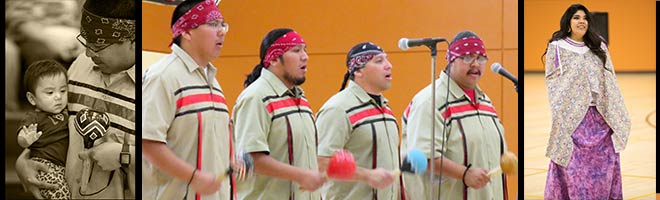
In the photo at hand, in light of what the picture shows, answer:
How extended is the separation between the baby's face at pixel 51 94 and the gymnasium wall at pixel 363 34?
0.35 m

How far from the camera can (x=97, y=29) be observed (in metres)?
5.03

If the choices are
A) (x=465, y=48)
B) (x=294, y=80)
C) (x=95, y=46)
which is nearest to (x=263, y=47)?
(x=294, y=80)

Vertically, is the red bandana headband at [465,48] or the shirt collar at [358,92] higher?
the red bandana headband at [465,48]

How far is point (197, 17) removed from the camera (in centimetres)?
515

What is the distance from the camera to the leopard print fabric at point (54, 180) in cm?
497

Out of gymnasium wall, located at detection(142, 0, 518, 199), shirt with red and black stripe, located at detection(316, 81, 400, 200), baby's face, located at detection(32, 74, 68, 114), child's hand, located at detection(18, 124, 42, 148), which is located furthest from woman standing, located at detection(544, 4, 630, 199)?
child's hand, located at detection(18, 124, 42, 148)

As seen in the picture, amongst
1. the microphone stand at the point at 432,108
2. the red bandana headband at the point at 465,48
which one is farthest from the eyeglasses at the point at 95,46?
the red bandana headband at the point at 465,48

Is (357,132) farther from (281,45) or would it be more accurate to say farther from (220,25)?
(220,25)

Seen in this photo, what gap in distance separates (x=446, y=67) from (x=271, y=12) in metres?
0.90

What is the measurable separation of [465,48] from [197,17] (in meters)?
1.33

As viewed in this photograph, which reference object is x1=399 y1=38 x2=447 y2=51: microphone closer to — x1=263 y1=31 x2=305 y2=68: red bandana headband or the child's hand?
x1=263 y1=31 x2=305 y2=68: red bandana headband

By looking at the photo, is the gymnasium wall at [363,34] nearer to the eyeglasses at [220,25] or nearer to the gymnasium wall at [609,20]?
the eyeglasses at [220,25]

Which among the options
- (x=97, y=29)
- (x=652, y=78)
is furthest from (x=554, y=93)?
(x=652, y=78)

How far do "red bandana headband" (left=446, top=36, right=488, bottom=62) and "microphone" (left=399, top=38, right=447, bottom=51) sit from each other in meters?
0.07
